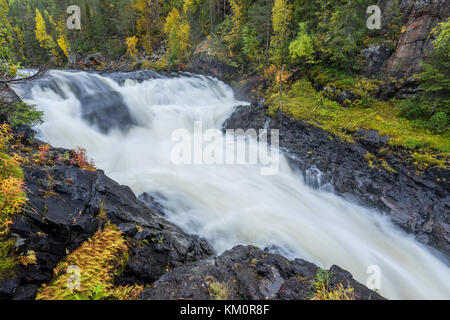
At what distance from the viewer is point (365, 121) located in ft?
33.1

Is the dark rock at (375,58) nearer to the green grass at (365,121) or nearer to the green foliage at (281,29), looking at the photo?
the green grass at (365,121)

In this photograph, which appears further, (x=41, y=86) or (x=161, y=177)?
(x=41, y=86)

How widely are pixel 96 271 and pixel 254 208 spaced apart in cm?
556

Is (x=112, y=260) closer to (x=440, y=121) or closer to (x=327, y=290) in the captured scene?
(x=327, y=290)

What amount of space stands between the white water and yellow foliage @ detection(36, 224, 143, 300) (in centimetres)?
288

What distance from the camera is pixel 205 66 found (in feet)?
77.8

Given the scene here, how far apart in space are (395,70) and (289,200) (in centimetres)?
1050

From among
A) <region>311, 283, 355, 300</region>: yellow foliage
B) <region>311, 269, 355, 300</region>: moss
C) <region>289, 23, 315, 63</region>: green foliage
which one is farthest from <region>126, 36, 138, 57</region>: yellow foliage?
<region>311, 283, 355, 300</region>: yellow foliage

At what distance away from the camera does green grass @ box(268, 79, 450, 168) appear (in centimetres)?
777

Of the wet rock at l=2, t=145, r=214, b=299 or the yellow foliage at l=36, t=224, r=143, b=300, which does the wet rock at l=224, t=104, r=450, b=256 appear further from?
the yellow foliage at l=36, t=224, r=143, b=300

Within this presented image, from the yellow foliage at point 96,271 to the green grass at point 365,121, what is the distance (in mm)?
10282
